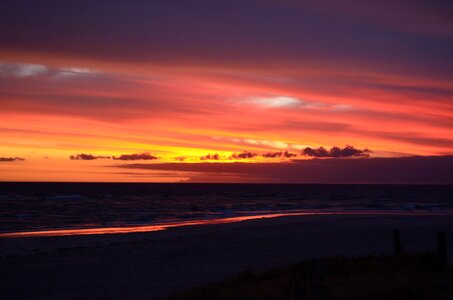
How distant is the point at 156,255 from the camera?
70.2 ft

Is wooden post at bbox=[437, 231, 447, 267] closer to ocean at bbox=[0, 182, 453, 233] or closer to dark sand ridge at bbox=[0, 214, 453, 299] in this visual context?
dark sand ridge at bbox=[0, 214, 453, 299]

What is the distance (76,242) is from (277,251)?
1129cm

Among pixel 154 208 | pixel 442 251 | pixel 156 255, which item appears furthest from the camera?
pixel 154 208

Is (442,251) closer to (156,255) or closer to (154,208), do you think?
(156,255)

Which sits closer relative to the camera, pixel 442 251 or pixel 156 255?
pixel 442 251

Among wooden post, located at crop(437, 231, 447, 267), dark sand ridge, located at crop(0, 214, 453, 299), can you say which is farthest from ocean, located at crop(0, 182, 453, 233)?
wooden post, located at crop(437, 231, 447, 267)

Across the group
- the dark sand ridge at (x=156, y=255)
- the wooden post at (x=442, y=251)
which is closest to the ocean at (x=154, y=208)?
the dark sand ridge at (x=156, y=255)

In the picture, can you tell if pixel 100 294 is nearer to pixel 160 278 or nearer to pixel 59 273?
pixel 160 278

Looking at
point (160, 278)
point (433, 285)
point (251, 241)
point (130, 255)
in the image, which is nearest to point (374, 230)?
point (251, 241)

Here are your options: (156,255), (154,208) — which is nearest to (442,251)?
(156,255)

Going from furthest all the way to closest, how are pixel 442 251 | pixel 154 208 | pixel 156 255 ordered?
pixel 154 208, pixel 156 255, pixel 442 251

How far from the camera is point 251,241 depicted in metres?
25.8

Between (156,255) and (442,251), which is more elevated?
(442,251)

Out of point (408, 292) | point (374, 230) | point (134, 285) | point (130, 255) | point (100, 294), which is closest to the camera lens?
point (408, 292)
